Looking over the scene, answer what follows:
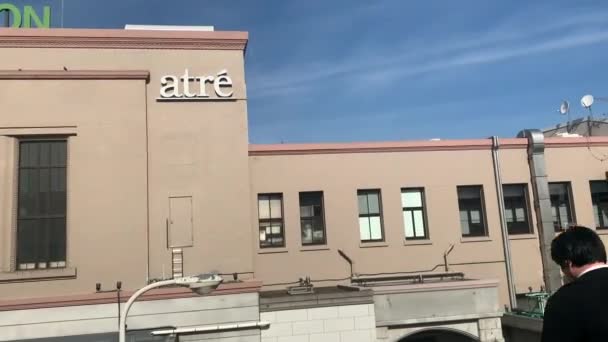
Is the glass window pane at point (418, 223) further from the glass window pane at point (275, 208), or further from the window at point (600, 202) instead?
the window at point (600, 202)

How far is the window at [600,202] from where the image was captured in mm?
21172

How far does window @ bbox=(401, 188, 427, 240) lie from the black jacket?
16939mm

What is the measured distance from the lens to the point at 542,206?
2008 cm

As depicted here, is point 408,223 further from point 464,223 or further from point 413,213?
point 464,223

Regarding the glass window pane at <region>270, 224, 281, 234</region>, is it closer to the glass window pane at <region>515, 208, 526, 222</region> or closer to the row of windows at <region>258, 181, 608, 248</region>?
the row of windows at <region>258, 181, 608, 248</region>

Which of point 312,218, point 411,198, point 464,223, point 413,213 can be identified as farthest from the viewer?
point 464,223

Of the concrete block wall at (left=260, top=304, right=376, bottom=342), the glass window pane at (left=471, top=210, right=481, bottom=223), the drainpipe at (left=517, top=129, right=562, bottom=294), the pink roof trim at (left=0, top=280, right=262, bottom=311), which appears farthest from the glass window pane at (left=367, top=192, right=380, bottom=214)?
the pink roof trim at (left=0, top=280, right=262, bottom=311)

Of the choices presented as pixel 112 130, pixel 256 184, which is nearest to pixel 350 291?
pixel 256 184

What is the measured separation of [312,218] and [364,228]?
79.3 inches

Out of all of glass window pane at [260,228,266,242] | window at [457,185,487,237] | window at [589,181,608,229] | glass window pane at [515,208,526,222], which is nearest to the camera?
glass window pane at [260,228,266,242]

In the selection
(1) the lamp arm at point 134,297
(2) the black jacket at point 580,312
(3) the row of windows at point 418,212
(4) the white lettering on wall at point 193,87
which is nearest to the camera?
(2) the black jacket at point 580,312

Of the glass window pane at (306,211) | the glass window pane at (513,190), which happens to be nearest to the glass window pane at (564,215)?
the glass window pane at (513,190)

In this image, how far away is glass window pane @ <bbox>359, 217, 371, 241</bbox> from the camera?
19.5 meters

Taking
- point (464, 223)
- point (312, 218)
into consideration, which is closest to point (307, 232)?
point (312, 218)
